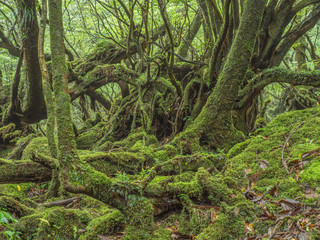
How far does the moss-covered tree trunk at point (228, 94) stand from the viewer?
4887 mm

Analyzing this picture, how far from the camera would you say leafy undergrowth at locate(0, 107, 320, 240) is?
220 cm

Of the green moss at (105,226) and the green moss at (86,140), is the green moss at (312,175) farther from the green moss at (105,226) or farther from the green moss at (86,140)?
the green moss at (86,140)

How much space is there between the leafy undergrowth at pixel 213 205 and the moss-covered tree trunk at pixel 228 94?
99 centimetres

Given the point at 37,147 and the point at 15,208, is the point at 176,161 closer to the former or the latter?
the point at 15,208

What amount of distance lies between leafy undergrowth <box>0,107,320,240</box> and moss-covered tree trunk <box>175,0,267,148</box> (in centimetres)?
99

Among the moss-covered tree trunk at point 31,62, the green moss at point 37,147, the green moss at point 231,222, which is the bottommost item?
the green moss at point 231,222

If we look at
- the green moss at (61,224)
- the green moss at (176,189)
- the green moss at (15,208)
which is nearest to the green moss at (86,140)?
the green moss at (15,208)

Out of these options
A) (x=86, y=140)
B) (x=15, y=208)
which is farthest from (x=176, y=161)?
(x=86, y=140)

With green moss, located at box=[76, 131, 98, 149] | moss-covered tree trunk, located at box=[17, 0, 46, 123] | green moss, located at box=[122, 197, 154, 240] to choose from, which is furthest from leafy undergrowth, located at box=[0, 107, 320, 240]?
green moss, located at box=[76, 131, 98, 149]

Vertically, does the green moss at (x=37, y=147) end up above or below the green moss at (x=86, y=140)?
above

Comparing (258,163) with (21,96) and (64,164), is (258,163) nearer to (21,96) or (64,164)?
(64,164)

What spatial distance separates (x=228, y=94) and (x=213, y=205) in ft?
8.99

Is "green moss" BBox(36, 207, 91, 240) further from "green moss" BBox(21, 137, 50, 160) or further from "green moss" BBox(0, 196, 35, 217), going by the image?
"green moss" BBox(21, 137, 50, 160)

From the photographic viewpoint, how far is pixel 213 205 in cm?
274
